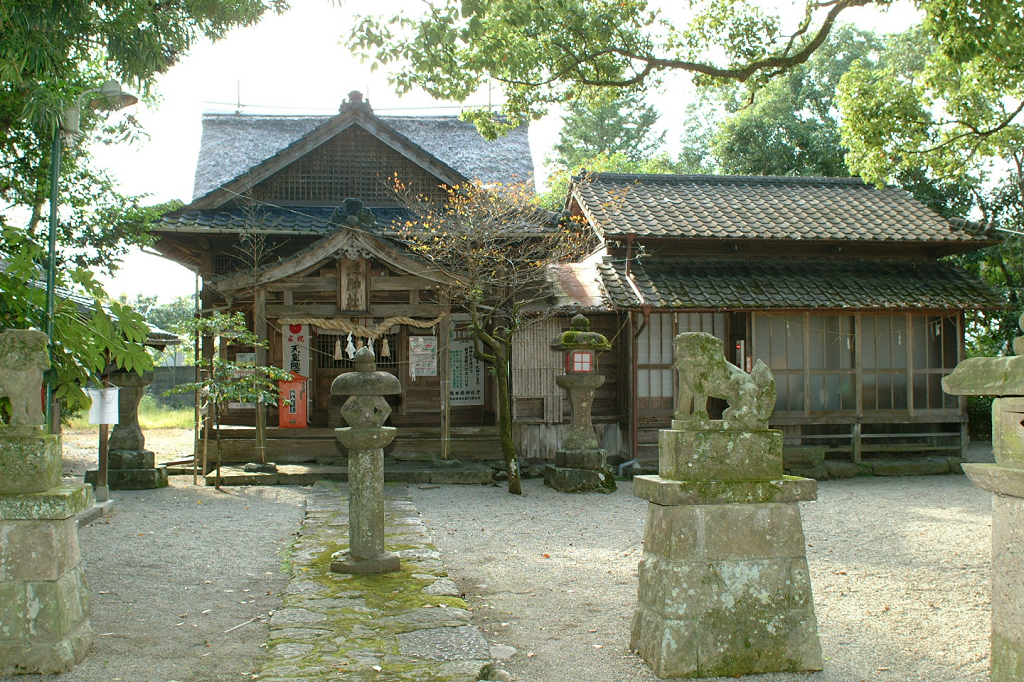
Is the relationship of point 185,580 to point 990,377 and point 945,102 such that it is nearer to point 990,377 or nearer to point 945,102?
point 990,377

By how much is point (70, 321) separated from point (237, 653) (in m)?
3.24

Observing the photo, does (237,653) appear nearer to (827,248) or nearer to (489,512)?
(489,512)

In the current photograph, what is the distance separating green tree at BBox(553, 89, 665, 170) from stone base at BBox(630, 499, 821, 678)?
34.8 meters

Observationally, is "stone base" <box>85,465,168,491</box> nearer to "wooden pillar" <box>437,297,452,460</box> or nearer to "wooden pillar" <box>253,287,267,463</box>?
"wooden pillar" <box>253,287,267,463</box>

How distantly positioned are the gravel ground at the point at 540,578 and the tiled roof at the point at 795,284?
3.32 metres

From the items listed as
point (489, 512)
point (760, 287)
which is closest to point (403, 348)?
point (489, 512)

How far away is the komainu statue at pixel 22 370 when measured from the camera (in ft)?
14.6

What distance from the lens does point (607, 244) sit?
14250mm

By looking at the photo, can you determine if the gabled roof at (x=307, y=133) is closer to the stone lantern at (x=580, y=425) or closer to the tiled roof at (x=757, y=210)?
the tiled roof at (x=757, y=210)

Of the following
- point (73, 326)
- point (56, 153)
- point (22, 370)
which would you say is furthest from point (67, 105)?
point (22, 370)

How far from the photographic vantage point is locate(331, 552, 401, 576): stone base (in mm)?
6270

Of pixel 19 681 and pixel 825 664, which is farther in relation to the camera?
pixel 825 664

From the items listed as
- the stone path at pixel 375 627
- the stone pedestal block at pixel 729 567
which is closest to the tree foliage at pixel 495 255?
the stone path at pixel 375 627

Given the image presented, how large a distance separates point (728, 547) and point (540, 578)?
264 centimetres
